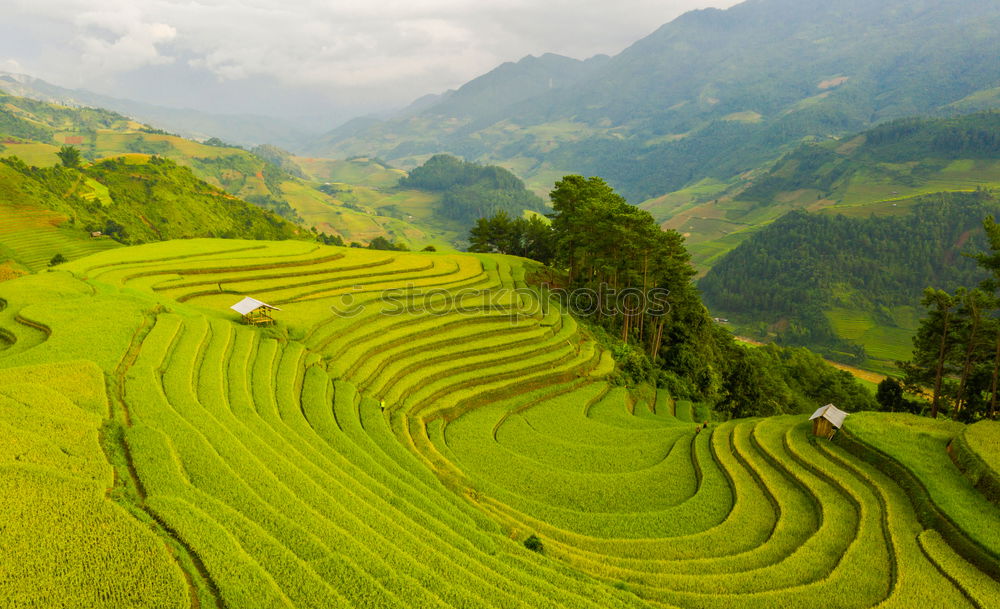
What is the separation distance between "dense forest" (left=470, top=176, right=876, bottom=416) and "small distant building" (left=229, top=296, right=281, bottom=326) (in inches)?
834

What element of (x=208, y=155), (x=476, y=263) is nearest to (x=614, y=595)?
(x=476, y=263)

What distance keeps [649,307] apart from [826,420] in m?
18.7

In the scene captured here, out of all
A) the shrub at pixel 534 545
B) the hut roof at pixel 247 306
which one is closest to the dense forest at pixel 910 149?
the shrub at pixel 534 545

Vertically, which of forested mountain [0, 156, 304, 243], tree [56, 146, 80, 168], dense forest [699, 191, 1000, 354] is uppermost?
tree [56, 146, 80, 168]

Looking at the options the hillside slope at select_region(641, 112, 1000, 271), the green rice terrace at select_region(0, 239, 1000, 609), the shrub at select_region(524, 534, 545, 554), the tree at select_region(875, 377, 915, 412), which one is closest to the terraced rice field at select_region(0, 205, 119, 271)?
the green rice terrace at select_region(0, 239, 1000, 609)

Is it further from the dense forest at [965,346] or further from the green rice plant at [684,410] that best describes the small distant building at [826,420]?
the green rice plant at [684,410]

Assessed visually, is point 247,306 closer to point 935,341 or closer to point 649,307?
point 649,307

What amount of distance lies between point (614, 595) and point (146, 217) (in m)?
109

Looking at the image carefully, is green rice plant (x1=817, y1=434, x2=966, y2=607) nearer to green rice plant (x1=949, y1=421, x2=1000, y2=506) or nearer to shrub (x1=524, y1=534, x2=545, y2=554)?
green rice plant (x1=949, y1=421, x2=1000, y2=506)

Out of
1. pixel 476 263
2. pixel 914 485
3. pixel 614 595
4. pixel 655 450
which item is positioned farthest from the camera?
pixel 476 263

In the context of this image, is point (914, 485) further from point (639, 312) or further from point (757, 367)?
point (757, 367)

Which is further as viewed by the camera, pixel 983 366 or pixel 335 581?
pixel 983 366

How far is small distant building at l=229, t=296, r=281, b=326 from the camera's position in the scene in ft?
72.3

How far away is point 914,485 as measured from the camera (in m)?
13.1
